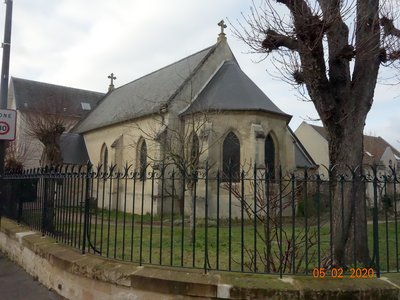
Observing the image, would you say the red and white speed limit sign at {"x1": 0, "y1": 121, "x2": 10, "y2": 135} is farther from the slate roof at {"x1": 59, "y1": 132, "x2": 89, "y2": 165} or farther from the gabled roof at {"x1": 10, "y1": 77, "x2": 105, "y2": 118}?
the gabled roof at {"x1": 10, "y1": 77, "x2": 105, "y2": 118}

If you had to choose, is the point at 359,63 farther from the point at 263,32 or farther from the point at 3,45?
A: the point at 3,45

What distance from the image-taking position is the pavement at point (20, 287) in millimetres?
5164

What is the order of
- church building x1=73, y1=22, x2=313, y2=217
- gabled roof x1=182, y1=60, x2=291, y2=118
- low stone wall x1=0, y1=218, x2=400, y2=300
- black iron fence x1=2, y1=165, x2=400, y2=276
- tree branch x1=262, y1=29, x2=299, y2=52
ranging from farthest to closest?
1. gabled roof x1=182, y1=60, x2=291, y2=118
2. church building x1=73, y1=22, x2=313, y2=217
3. tree branch x1=262, y1=29, x2=299, y2=52
4. black iron fence x1=2, y1=165, x2=400, y2=276
5. low stone wall x1=0, y1=218, x2=400, y2=300

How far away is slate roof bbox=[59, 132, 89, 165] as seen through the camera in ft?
85.1

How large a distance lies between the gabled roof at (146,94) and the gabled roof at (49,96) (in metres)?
5.68

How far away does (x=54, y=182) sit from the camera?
20.8 ft

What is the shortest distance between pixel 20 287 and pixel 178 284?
309 cm

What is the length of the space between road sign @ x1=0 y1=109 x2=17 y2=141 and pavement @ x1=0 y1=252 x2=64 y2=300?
8.63 feet

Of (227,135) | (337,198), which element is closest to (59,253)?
(337,198)

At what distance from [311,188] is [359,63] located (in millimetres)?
3940

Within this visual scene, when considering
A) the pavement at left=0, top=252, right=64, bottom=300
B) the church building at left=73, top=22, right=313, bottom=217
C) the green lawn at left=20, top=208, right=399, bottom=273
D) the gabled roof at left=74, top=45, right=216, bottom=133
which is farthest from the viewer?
the gabled roof at left=74, top=45, right=216, bottom=133

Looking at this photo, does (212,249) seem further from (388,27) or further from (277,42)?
(388,27)
